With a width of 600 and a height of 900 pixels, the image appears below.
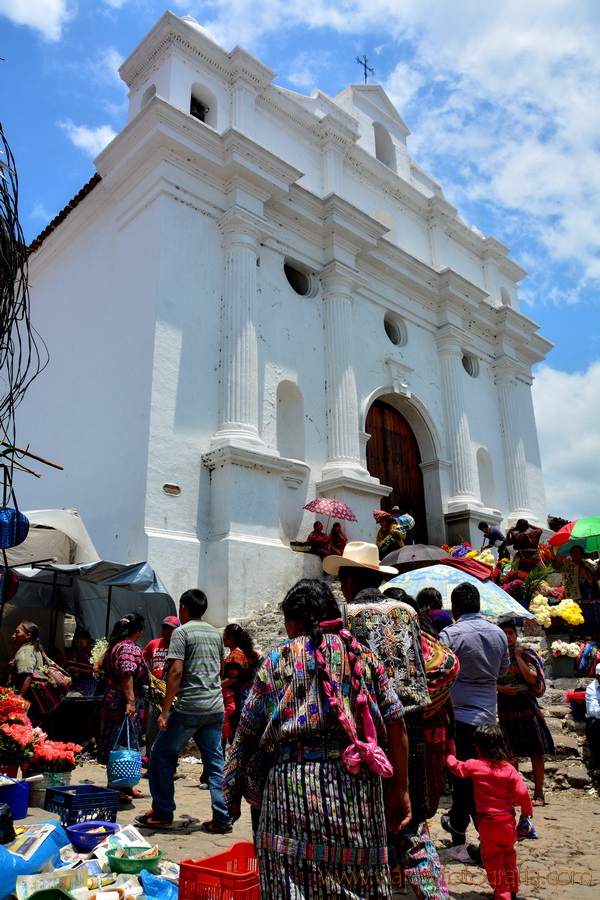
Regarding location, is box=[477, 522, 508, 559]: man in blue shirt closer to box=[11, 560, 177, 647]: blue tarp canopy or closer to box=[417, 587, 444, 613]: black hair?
box=[11, 560, 177, 647]: blue tarp canopy

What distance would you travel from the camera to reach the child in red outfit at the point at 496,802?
150 inches

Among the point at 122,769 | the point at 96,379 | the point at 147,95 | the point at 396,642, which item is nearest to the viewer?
the point at 396,642

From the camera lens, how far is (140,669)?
6617 millimetres

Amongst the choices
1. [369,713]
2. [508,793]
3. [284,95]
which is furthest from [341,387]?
[369,713]

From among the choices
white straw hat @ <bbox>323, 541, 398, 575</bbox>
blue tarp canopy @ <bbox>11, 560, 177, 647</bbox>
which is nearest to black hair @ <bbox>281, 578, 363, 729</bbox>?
white straw hat @ <bbox>323, 541, 398, 575</bbox>

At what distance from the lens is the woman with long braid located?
2346 mm

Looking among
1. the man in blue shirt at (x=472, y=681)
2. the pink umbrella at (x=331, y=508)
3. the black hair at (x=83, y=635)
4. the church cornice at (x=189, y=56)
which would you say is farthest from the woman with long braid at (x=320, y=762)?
the church cornice at (x=189, y=56)

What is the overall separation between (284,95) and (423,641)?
15.0 m

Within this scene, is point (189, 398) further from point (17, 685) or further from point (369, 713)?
point (369, 713)

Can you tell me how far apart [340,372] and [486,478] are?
6.41 m

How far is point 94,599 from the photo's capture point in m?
10.2

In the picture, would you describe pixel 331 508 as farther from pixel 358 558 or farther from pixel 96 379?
pixel 358 558

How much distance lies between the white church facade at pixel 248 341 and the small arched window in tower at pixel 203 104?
5 cm

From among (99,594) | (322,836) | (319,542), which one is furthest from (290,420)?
(322,836)
